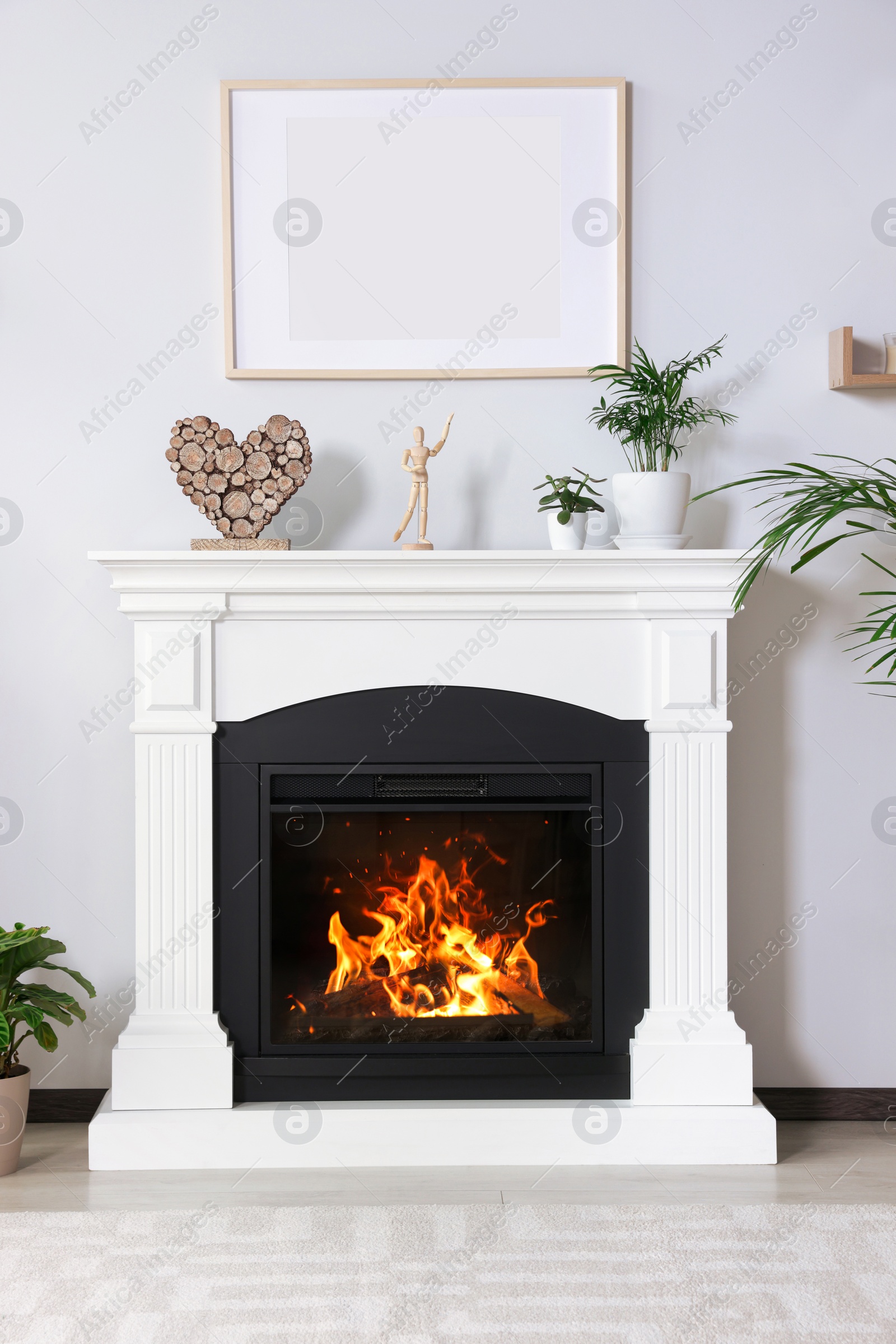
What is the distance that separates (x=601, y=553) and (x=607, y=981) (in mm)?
975

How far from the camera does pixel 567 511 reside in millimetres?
2182

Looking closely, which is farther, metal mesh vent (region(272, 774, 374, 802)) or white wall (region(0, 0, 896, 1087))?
white wall (region(0, 0, 896, 1087))

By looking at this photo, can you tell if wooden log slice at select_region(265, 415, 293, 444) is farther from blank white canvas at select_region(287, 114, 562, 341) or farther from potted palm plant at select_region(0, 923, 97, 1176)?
potted palm plant at select_region(0, 923, 97, 1176)

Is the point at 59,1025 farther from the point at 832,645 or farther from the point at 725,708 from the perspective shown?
the point at 832,645

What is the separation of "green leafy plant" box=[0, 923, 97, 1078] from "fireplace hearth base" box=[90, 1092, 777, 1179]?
0.23 meters

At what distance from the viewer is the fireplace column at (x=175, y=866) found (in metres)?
2.13

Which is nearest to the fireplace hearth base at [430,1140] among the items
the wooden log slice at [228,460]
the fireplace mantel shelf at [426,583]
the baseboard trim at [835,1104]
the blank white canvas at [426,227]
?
the baseboard trim at [835,1104]

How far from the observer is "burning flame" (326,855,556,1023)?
2.25m

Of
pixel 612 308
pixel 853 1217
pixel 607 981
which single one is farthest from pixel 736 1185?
pixel 612 308

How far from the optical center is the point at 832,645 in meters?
2.40

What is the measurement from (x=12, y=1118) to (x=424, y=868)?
1043mm

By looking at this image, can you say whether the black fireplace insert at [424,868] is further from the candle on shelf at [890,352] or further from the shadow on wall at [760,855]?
the candle on shelf at [890,352]

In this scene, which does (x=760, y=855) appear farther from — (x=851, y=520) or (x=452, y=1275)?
(x=452, y=1275)

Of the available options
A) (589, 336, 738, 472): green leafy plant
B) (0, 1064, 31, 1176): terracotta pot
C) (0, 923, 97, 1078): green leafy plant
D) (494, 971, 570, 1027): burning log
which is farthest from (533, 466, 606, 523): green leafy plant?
(0, 1064, 31, 1176): terracotta pot
